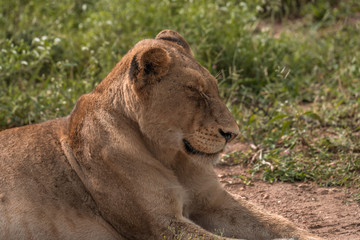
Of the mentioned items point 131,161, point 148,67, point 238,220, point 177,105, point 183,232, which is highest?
point 148,67

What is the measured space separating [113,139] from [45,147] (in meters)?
0.50

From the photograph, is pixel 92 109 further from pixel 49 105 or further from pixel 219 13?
pixel 219 13

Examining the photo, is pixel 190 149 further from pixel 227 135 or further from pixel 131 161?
pixel 131 161

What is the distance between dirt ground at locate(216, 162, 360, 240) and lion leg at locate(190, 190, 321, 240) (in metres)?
0.17

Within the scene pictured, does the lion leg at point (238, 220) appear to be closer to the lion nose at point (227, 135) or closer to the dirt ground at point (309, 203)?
the dirt ground at point (309, 203)

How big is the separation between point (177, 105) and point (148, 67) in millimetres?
276

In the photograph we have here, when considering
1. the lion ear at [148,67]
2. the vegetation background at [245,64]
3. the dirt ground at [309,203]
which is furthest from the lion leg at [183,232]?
the vegetation background at [245,64]

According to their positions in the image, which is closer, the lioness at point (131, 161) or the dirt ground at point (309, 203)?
the lioness at point (131, 161)

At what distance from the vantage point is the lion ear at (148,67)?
11.6 feet

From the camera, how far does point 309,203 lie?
455 cm

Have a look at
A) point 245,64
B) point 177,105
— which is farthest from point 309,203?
point 245,64

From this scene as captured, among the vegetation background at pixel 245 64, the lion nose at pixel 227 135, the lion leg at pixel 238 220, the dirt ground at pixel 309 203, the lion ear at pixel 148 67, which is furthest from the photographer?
the vegetation background at pixel 245 64

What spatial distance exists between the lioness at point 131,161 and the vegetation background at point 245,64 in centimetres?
143

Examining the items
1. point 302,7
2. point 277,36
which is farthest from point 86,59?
point 302,7
